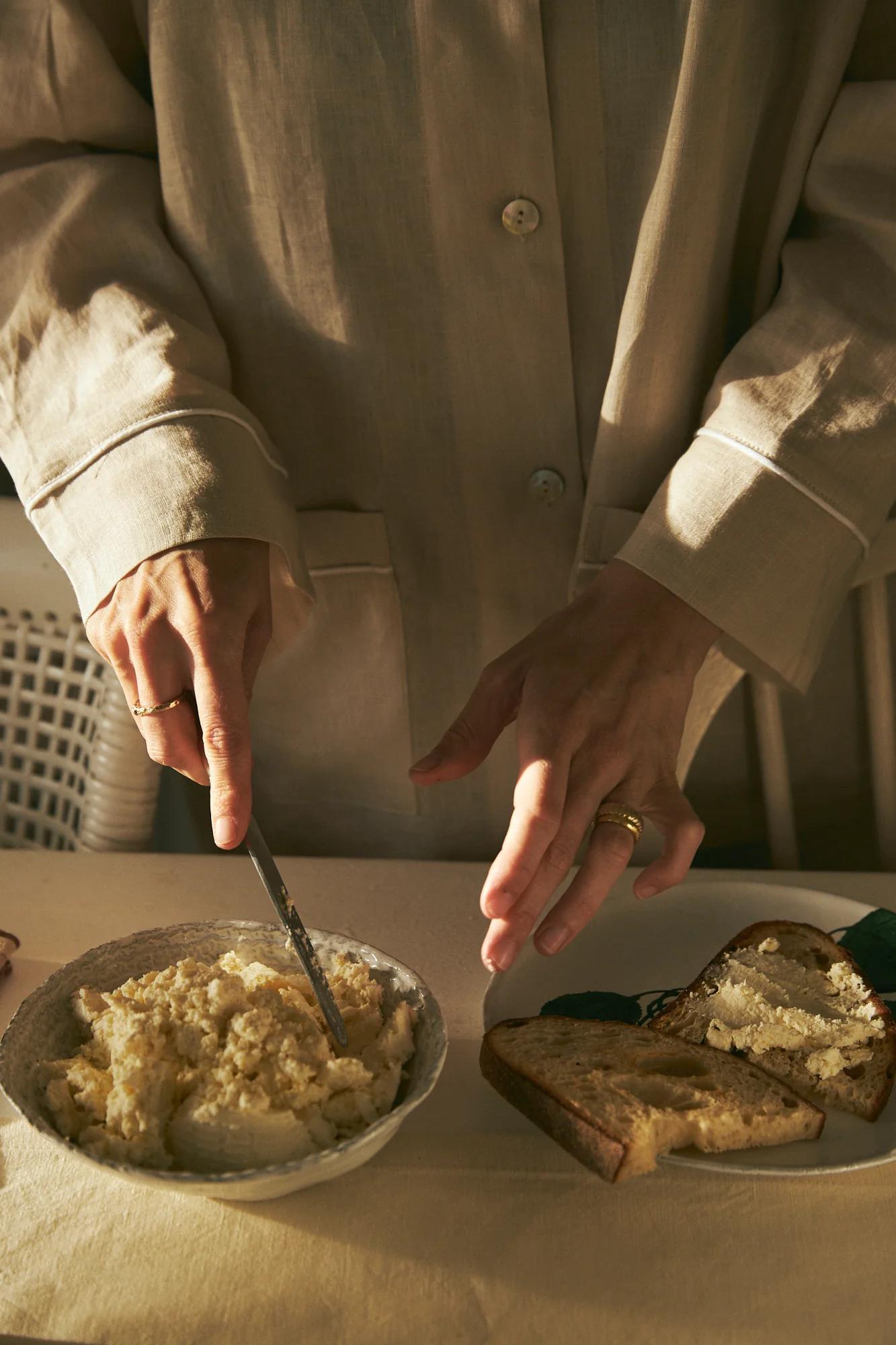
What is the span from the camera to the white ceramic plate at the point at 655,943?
0.73 meters

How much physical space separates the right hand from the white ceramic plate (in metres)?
0.22

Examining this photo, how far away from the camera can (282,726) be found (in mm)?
1105

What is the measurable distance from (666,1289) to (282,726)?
668 mm

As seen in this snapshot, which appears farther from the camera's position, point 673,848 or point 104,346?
point 104,346

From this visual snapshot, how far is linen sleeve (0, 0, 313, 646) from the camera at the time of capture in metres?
0.79

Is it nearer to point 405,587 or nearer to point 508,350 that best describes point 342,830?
point 405,587

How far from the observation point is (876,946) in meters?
0.77

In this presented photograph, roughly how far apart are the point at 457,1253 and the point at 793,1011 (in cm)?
24

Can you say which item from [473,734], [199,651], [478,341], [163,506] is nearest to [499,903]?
Result: [473,734]

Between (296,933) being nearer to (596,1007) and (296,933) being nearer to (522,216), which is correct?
(596,1007)

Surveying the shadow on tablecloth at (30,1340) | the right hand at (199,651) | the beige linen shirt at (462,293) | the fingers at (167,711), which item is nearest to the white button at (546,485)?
the beige linen shirt at (462,293)

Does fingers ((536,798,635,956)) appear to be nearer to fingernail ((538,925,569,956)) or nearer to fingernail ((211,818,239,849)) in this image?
fingernail ((538,925,569,956))

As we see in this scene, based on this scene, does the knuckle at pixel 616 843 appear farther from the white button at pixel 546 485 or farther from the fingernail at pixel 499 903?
the white button at pixel 546 485

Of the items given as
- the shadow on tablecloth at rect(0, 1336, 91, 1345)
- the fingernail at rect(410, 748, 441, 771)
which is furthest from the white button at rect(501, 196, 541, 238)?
the shadow on tablecloth at rect(0, 1336, 91, 1345)
